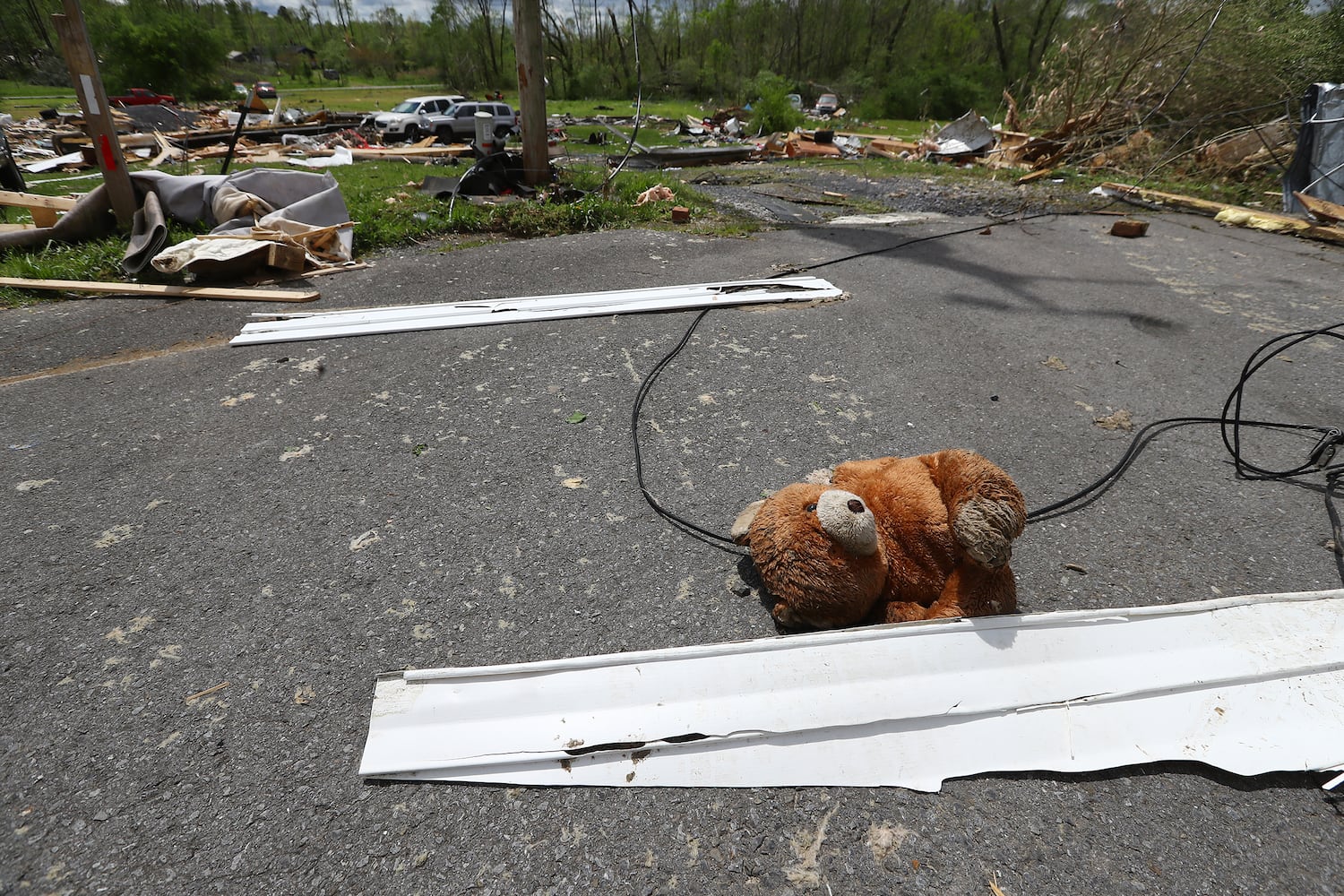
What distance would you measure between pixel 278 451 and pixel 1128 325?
5290 mm

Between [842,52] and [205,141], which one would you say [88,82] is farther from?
[842,52]

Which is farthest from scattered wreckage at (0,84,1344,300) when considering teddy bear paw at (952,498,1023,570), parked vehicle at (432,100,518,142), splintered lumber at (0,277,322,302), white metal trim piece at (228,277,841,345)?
teddy bear paw at (952,498,1023,570)

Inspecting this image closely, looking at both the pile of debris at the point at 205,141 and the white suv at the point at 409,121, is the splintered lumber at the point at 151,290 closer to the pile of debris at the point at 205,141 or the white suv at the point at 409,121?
the pile of debris at the point at 205,141

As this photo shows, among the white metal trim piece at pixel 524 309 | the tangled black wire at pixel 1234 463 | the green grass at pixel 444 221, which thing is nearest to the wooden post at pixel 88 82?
the green grass at pixel 444 221

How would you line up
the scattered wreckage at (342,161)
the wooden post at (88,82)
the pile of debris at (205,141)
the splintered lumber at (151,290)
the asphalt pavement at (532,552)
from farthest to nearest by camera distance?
the pile of debris at (205,141)
the scattered wreckage at (342,161)
the wooden post at (88,82)
the splintered lumber at (151,290)
the asphalt pavement at (532,552)

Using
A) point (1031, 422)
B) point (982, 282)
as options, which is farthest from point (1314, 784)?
point (982, 282)

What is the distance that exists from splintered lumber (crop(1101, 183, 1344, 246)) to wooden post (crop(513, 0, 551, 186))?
25.6 ft

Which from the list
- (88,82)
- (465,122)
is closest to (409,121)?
(465,122)

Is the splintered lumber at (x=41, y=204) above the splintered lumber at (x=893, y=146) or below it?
below

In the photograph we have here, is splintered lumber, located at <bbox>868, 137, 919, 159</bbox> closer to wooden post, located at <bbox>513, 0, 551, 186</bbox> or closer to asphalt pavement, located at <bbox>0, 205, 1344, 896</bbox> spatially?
wooden post, located at <bbox>513, 0, 551, 186</bbox>

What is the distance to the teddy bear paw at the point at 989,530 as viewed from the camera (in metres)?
1.51

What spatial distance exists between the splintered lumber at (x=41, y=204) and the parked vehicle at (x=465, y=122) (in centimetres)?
1191

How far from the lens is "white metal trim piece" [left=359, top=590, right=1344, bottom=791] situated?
1461 mm

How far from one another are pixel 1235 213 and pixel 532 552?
9063 mm
